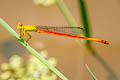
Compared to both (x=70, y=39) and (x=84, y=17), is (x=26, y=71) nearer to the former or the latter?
(x=84, y=17)

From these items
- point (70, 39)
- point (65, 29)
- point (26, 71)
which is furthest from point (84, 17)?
point (70, 39)

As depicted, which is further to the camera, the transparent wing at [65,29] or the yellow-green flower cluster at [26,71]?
the transparent wing at [65,29]

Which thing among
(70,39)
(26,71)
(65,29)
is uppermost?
(65,29)

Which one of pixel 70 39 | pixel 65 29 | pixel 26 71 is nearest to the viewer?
pixel 26 71

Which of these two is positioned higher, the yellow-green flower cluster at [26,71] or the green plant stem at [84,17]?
the green plant stem at [84,17]

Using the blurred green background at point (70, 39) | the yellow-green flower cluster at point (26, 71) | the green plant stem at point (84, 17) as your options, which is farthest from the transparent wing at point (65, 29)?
the blurred green background at point (70, 39)

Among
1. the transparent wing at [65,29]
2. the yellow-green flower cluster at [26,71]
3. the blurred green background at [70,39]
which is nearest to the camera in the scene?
the yellow-green flower cluster at [26,71]

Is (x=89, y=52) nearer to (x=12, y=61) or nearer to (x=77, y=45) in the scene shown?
(x=77, y=45)

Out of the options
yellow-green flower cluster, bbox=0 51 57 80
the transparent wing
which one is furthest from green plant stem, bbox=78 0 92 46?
yellow-green flower cluster, bbox=0 51 57 80

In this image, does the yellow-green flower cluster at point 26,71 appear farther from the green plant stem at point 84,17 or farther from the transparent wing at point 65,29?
the green plant stem at point 84,17
